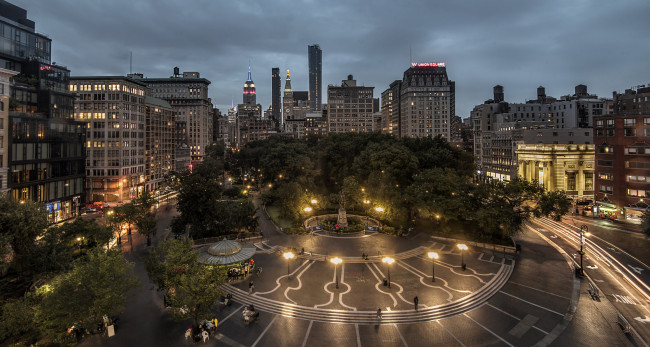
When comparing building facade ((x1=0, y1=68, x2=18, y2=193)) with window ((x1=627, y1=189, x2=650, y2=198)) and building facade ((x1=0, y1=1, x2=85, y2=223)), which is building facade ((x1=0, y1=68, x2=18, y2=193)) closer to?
building facade ((x1=0, y1=1, x2=85, y2=223))

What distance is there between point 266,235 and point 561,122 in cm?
12110

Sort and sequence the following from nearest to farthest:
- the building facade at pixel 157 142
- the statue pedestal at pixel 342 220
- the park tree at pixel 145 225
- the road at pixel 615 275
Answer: the road at pixel 615 275 < the park tree at pixel 145 225 < the statue pedestal at pixel 342 220 < the building facade at pixel 157 142

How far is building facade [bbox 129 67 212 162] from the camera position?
6398 inches

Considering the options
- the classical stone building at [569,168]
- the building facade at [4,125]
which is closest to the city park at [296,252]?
the building facade at [4,125]

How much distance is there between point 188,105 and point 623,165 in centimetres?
16535

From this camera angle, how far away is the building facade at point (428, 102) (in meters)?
154

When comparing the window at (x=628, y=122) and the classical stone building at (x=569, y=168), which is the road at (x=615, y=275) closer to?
the window at (x=628, y=122)

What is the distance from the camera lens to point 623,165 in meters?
61.2

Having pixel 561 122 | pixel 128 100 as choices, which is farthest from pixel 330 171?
pixel 561 122

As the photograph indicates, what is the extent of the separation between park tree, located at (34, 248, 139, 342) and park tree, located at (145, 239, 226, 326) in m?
2.90

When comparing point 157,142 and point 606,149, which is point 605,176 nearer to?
point 606,149

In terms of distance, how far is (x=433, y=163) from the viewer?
214 feet

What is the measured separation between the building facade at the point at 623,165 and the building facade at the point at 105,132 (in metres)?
110

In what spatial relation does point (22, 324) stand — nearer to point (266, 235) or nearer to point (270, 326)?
point (270, 326)
